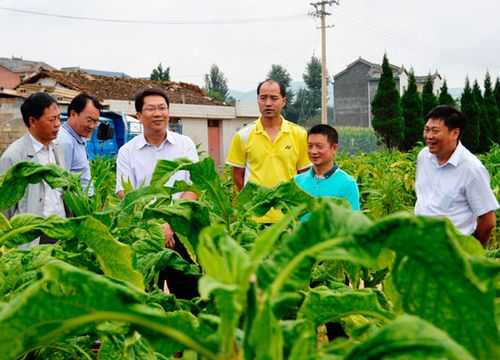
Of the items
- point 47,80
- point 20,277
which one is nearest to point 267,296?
point 20,277

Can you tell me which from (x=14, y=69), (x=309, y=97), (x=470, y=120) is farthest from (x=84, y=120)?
(x=309, y=97)

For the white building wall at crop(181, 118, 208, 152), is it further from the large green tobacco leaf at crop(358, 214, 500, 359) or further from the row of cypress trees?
the large green tobacco leaf at crop(358, 214, 500, 359)

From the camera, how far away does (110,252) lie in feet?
3.63

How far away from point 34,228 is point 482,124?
29.8 meters

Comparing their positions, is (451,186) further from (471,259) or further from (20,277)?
(471,259)

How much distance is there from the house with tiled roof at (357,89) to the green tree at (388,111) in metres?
21.1

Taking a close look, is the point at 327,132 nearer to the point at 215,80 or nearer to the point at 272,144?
the point at 272,144

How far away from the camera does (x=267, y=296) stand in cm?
72

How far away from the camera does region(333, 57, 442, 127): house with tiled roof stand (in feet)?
165

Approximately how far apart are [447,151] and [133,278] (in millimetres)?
2956

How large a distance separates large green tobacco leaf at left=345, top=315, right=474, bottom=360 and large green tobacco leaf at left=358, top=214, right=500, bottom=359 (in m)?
0.07

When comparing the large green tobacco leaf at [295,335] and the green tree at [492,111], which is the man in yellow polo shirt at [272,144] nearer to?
the large green tobacco leaf at [295,335]

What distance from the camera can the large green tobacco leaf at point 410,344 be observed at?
2.02ft

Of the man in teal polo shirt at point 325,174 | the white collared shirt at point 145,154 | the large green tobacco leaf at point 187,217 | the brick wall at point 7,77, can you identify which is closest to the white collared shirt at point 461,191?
the man in teal polo shirt at point 325,174
